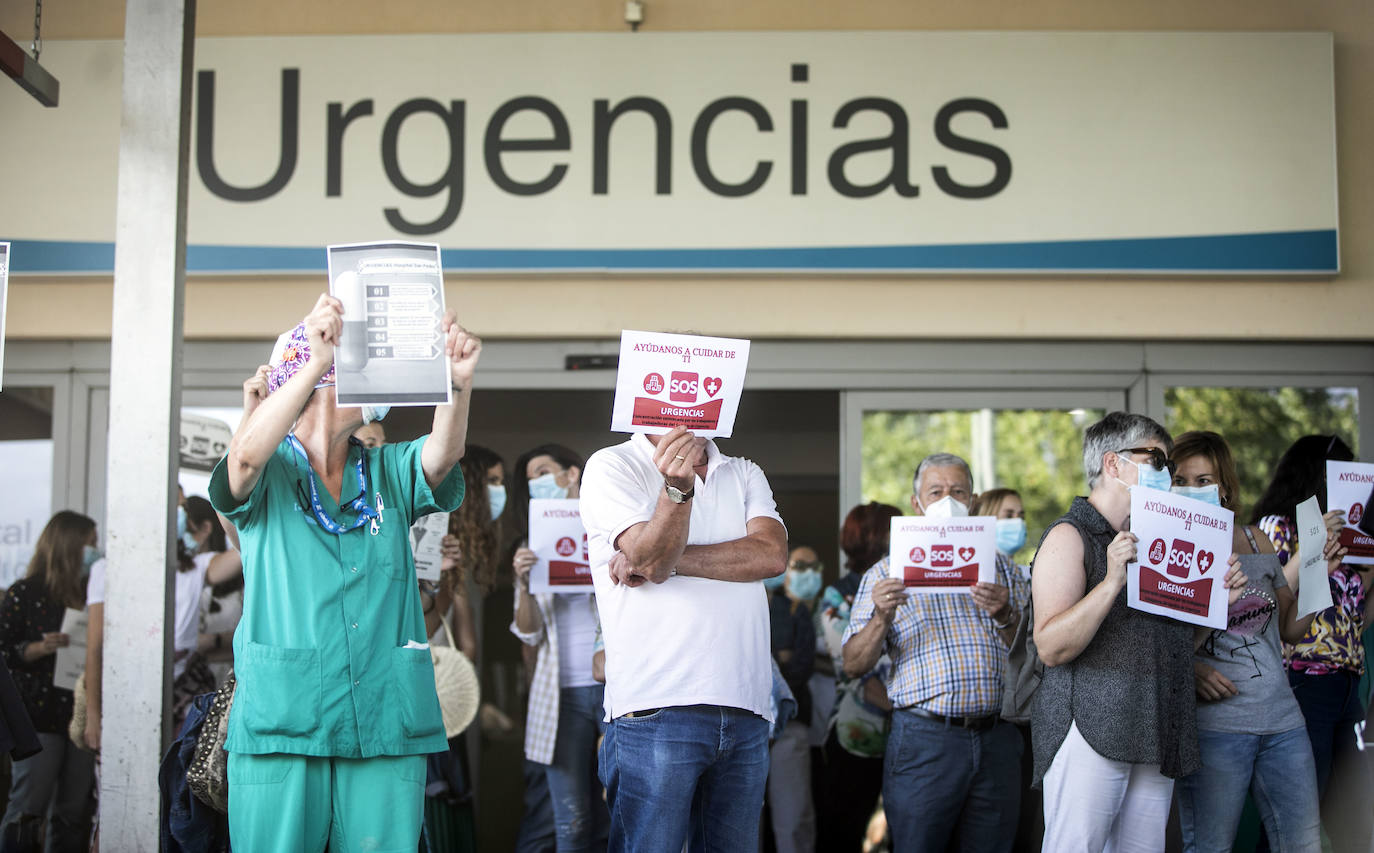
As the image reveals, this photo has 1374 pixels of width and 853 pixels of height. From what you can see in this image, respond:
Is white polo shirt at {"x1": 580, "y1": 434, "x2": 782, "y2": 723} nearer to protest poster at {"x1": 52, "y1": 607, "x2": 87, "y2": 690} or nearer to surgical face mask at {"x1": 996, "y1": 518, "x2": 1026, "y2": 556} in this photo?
surgical face mask at {"x1": 996, "y1": 518, "x2": 1026, "y2": 556}

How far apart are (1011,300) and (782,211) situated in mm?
1163

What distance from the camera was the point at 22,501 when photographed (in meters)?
5.96

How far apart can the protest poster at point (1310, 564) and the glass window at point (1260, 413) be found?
1784mm

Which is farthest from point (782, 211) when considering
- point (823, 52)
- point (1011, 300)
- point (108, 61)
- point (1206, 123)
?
point (108, 61)

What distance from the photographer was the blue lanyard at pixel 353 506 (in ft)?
9.95

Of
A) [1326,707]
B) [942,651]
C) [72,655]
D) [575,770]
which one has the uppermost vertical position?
[942,651]

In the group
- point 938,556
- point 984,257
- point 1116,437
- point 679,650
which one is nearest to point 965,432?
point 984,257

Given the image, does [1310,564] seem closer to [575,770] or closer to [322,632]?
[575,770]

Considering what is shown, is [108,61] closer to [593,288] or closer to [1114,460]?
[593,288]

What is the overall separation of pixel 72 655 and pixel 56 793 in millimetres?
626

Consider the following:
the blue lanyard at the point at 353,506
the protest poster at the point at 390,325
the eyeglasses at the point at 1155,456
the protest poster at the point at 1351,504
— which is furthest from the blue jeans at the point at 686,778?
the protest poster at the point at 1351,504

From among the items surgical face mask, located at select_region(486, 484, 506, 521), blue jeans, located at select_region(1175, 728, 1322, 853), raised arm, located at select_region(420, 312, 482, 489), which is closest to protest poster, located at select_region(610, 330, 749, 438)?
raised arm, located at select_region(420, 312, 482, 489)

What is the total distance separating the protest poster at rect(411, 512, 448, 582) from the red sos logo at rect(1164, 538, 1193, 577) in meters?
2.59

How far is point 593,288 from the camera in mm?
5961
